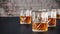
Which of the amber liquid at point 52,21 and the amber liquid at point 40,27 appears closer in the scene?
the amber liquid at point 40,27

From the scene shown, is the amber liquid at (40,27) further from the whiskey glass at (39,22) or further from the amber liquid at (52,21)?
the amber liquid at (52,21)

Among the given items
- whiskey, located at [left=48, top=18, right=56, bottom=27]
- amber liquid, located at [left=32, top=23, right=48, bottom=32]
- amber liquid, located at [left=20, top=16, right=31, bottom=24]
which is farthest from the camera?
amber liquid, located at [left=20, top=16, right=31, bottom=24]

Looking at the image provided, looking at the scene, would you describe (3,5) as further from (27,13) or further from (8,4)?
(27,13)

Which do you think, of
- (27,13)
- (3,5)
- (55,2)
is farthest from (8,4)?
(27,13)

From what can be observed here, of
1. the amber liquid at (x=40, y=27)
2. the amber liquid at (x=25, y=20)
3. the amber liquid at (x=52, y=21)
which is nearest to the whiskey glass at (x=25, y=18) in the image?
the amber liquid at (x=25, y=20)

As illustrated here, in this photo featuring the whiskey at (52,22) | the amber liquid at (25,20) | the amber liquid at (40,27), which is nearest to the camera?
the amber liquid at (40,27)

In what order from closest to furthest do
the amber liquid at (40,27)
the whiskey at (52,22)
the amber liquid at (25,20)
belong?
the amber liquid at (40,27) < the whiskey at (52,22) < the amber liquid at (25,20)

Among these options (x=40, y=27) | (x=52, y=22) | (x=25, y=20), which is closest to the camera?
(x=40, y=27)

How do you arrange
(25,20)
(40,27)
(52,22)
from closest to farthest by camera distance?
(40,27) → (52,22) → (25,20)

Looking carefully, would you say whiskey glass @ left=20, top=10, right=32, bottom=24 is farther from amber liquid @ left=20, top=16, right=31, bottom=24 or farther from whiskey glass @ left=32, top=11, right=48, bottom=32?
whiskey glass @ left=32, top=11, right=48, bottom=32

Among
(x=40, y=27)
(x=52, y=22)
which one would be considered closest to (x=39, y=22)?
(x=40, y=27)

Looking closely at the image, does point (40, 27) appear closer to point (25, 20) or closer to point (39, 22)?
point (39, 22)

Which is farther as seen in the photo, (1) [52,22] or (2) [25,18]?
(2) [25,18]

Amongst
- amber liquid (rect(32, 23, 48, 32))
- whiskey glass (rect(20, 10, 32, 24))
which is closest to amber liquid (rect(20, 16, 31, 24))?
whiskey glass (rect(20, 10, 32, 24))
